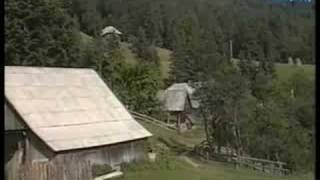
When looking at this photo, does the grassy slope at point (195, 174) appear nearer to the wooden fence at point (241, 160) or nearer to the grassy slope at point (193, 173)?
the grassy slope at point (193, 173)

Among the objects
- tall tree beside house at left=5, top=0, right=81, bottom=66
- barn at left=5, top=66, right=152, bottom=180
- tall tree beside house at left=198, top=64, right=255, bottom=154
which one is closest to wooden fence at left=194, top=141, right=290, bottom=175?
tall tree beside house at left=198, top=64, right=255, bottom=154

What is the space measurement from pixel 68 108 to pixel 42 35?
7484 millimetres

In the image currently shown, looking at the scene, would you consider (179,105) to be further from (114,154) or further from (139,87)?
(114,154)

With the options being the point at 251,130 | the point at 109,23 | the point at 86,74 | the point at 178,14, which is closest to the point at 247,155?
the point at 251,130

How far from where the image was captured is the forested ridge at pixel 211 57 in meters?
16.0

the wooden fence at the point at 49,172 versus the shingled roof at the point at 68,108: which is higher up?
the shingled roof at the point at 68,108

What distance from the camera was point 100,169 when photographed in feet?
48.6

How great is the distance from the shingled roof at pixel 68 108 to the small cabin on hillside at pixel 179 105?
1301cm

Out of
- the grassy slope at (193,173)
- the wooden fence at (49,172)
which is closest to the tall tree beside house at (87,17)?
the grassy slope at (193,173)

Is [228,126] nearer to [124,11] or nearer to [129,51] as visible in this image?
[129,51]

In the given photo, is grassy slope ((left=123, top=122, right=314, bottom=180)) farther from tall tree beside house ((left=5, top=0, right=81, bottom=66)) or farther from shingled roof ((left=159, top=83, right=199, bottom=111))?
shingled roof ((left=159, top=83, right=199, bottom=111))

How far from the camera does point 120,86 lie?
25859 mm

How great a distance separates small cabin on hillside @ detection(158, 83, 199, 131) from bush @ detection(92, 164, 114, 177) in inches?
573

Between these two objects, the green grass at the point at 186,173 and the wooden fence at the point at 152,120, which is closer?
the green grass at the point at 186,173
